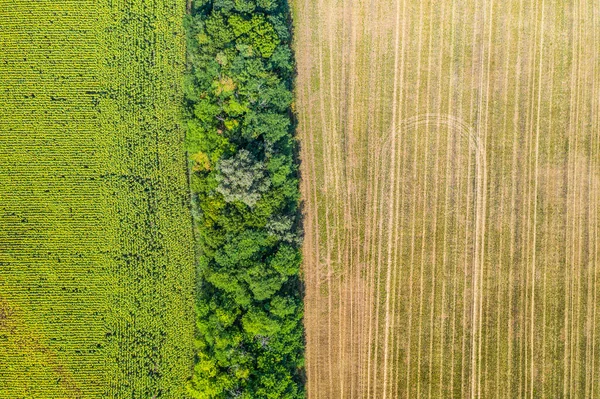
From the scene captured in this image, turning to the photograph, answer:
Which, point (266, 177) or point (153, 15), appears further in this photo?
point (153, 15)

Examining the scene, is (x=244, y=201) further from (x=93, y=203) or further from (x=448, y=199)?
(x=448, y=199)

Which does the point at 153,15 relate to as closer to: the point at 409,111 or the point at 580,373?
the point at 409,111

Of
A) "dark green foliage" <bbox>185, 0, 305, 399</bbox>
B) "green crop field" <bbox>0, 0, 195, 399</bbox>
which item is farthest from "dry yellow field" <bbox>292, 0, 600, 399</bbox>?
"green crop field" <bbox>0, 0, 195, 399</bbox>

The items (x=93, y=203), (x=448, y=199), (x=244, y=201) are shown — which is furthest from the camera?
(x=448, y=199)

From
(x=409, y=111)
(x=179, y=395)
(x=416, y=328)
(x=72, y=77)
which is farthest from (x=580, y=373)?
(x=72, y=77)

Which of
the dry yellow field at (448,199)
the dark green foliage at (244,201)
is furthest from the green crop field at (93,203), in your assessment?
the dry yellow field at (448,199)

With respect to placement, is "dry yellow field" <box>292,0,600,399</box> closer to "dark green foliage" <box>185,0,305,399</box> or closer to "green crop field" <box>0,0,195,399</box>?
"dark green foliage" <box>185,0,305,399</box>

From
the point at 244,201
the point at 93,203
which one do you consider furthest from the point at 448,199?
the point at 93,203
